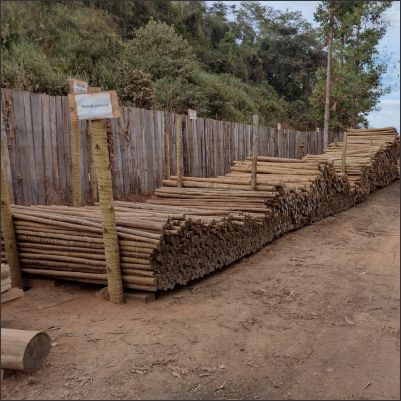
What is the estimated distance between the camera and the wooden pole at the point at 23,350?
3082 mm

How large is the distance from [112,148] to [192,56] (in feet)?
38.3

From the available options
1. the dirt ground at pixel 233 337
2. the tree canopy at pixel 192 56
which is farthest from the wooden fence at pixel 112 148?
the tree canopy at pixel 192 56

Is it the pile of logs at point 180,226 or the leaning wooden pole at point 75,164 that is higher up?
the leaning wooden pole at point 75,164

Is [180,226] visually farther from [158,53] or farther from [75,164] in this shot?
[158,53]

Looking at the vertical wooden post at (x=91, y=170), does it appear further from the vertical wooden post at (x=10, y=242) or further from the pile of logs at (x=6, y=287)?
the pile of logs at (x=6, y=287)

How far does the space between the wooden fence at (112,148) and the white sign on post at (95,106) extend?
2.73 feet

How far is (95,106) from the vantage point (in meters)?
4.29

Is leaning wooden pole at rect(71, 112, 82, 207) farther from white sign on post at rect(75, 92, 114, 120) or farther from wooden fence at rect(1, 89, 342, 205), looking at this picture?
white sign on post at rect(75, 92, 114, 120)

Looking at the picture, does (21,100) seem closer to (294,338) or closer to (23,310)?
(23,310)

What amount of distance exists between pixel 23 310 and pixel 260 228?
376 cm

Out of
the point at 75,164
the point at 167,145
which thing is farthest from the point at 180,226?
the point at 167,145

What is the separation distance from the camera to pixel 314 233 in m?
8.66

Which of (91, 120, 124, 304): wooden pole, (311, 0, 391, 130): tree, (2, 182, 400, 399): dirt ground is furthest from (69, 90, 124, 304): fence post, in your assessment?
(311, 0, 391, 130): tree

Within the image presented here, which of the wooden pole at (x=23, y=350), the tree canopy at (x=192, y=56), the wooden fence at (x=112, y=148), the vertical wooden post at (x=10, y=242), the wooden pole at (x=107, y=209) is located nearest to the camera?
the wooden pole at (x=23, y=350)
